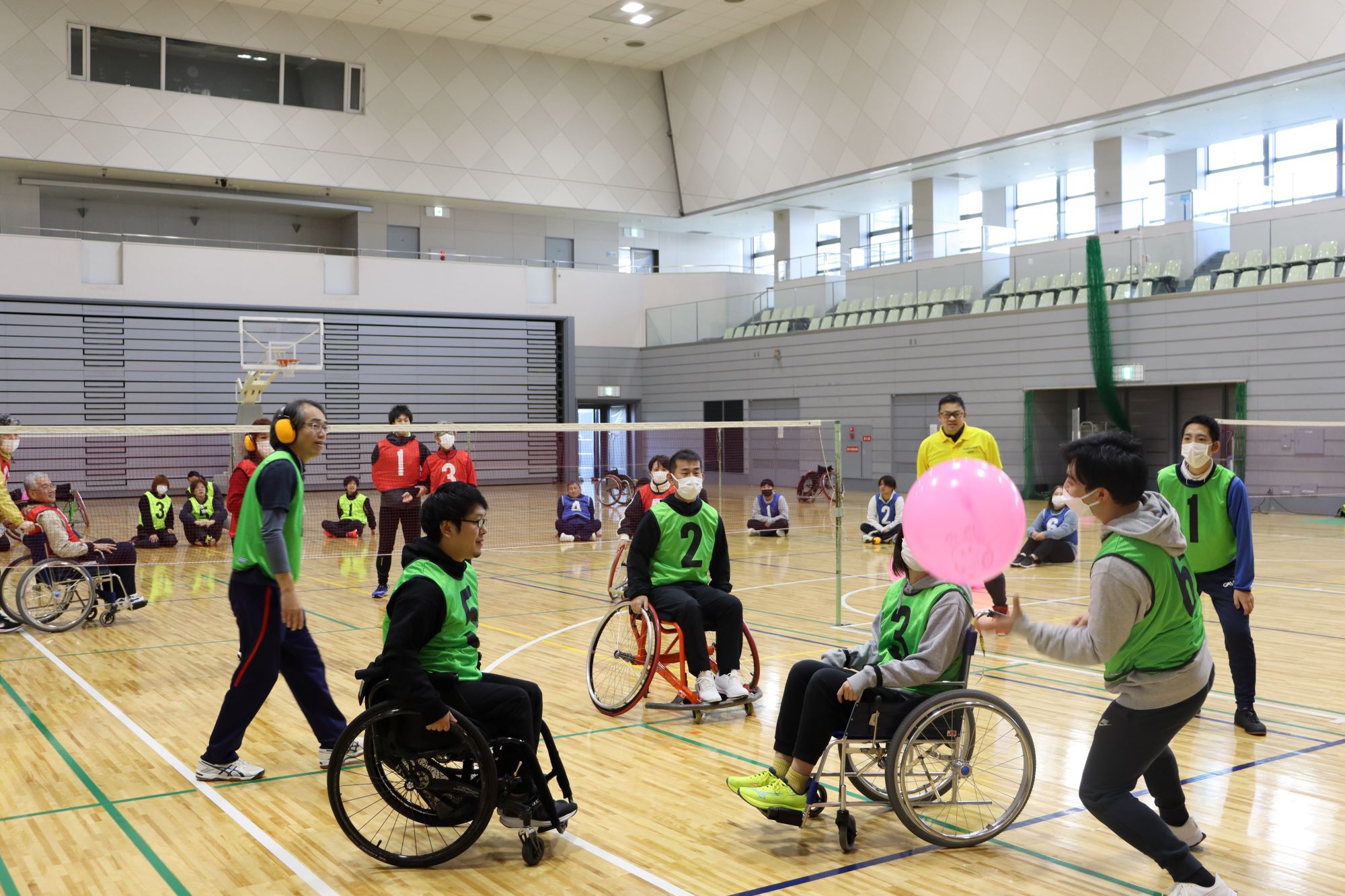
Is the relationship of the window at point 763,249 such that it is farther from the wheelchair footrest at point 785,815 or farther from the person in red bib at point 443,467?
the wheelchair footrest at point 785,815

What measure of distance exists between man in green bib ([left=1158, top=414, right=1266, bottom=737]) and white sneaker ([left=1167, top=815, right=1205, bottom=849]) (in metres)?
1.85

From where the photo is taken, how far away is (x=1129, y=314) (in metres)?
20.9

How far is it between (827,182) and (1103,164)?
6471 mm

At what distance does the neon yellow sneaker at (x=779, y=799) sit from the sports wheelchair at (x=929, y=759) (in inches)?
0.9

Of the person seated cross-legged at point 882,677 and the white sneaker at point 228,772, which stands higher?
the person seated cross-legged at point 882,677

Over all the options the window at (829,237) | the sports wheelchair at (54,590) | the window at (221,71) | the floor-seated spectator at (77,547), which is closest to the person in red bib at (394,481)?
the floor-seated spectator at (77,547)

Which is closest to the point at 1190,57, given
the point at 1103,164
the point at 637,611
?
the point at 1103,164

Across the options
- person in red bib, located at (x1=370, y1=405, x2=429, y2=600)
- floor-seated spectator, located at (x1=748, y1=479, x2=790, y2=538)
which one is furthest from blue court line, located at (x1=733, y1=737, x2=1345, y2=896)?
floor-seated spectator, located at (x1=748, y1=479, x2=790, y2=538)

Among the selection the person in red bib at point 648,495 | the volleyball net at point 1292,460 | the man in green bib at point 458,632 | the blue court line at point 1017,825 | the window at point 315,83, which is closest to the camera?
the blue court line at point 1017,825

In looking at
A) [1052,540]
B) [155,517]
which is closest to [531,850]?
[1052,540]

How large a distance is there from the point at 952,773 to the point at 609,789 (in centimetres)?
148

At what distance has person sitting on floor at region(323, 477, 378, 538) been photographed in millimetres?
16812

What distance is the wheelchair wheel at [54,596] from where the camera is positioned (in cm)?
875

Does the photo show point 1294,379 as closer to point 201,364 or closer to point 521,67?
point 521,67
